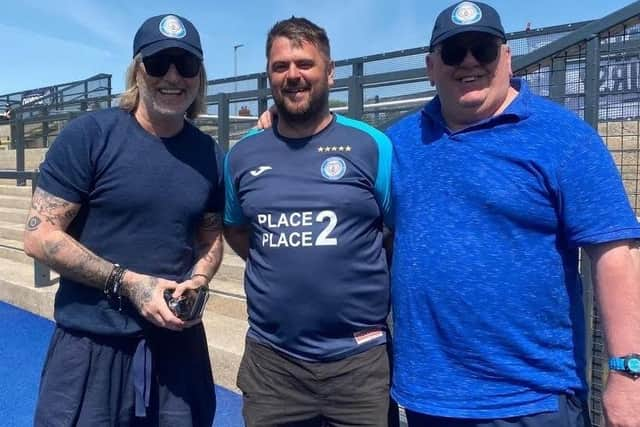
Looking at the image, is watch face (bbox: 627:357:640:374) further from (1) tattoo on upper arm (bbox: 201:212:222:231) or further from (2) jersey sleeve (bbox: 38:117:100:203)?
(2) jersey sleeve (bbox: 38:117:100:203)

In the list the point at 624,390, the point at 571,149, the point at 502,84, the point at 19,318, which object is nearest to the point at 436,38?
the point at 502,84

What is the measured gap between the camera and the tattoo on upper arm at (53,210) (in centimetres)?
223

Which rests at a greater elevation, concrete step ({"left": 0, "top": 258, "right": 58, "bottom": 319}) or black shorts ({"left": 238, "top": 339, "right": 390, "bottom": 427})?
black shorts ({"left": 238, "top": 339, "right": 390, "bottom": 427})

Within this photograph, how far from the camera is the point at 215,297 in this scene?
5.58 metres

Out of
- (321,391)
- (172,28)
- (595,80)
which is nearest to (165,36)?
(172,28)

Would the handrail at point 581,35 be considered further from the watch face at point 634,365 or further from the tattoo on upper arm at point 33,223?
the tattoo on upper arm at point 33,223

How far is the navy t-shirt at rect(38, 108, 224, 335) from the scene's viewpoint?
2.23 metres

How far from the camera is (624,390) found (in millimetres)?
1751

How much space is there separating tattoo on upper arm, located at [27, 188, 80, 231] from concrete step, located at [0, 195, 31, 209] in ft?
28.7

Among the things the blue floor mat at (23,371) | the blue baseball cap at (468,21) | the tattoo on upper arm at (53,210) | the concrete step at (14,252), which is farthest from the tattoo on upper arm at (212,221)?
the concrete step at (14,252)

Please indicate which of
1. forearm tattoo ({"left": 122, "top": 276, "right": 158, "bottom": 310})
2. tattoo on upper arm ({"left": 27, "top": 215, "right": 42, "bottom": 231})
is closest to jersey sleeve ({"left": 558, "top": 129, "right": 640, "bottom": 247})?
forearm tattoo ({"left": 122, "top": 276, "right": 158, "bottom": 310})

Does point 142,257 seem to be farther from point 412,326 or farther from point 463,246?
point 463,246

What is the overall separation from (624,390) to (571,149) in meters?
0.73

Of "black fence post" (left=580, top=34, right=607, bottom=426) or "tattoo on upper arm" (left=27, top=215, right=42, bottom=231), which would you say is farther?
"black fence post" (left=580, top=34, right=607, bottom=426)
